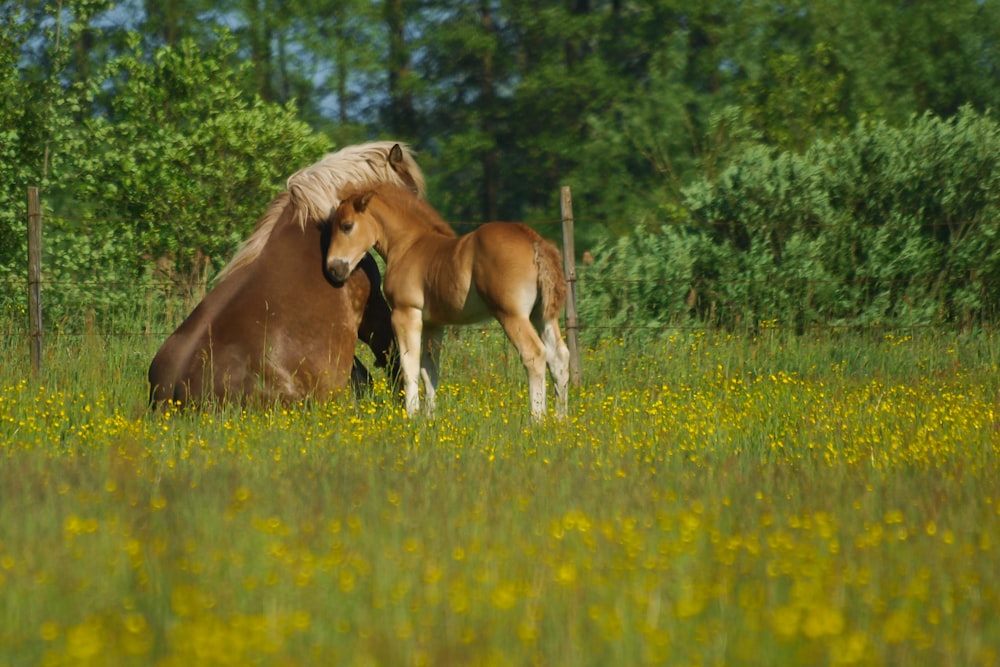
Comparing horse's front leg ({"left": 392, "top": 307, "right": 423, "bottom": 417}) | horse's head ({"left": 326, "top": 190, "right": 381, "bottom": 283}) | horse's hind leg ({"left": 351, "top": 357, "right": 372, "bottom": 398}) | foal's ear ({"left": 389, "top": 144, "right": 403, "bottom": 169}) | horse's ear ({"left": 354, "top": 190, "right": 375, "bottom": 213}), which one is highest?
foal's ear ({"left": 389, "top": 144, "right": 403, "bottom": 169})

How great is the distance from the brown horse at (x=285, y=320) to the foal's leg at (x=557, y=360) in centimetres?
106

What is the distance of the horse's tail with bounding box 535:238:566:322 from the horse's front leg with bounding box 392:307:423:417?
83 cm

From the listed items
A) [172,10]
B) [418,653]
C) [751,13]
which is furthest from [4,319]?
[751,13]

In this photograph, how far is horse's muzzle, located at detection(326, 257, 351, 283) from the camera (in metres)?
7.96

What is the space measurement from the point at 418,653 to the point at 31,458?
135 inches

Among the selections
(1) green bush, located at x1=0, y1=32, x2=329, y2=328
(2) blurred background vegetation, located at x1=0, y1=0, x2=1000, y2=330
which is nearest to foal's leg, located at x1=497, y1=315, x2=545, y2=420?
(2) blurred background vegetation, located at x1=0, y1=0, x2=1000, y2=330

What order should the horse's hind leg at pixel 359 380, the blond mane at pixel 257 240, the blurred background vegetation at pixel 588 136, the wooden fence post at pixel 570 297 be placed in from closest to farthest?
the blond mane at pixel 257 240 → the horse's hind leg at pixel 359 380 → the wooden fence post at pixel 570 297 → the blurred background vegetation at pixel 588 136

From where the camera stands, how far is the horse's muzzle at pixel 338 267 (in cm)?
796

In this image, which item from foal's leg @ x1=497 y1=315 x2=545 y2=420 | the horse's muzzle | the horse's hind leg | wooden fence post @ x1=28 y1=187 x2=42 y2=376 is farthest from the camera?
wooden fence post @ x1=28 y1=187 x2=42 y2=376

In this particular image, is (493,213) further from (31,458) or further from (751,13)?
(31,458)

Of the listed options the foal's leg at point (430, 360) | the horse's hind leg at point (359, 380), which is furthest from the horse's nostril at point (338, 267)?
the foal's leg at point (430, 360)

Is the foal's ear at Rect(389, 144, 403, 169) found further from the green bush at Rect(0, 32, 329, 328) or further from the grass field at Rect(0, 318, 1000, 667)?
the green bush at Rect(0, 32, 329, 328)

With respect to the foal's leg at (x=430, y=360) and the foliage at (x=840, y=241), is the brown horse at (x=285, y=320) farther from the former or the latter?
the foliage at (x=840, y=241)

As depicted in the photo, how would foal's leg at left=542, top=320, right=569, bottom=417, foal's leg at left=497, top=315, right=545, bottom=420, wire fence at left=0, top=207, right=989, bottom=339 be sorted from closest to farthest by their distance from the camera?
foal's leg at left=497, top=315, right=545, bottom=420 → foal's leg at left=542, top=320, right=569, bottom=417 → wire fence at left=0, top=207, right=989, bottom=339
